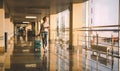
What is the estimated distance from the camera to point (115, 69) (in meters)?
6.52

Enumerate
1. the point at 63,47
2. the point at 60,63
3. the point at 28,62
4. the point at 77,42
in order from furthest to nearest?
the point at 63,47 < the point at 77,42 < the point at 28,62 < the point at 60,63

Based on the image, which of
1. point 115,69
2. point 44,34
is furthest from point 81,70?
point 44,34

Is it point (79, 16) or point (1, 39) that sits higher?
point (79, 16)

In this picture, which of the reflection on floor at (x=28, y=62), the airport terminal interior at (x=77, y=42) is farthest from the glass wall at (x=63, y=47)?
the reflection on floor at (x=28, y=62)

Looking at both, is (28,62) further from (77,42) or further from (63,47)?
(63,47)

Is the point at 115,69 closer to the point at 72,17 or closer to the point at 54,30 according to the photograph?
the point at 72,17

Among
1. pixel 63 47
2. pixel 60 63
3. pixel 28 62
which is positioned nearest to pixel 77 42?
pixel 63 47

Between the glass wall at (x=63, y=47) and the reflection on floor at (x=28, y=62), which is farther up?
the glass wall at (x=63, y=47)

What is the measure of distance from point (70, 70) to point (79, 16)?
8.38 m

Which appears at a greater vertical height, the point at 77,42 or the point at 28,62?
the point at 77,42

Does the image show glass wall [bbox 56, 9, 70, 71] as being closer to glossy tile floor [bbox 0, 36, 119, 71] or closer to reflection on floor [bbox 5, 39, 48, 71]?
glossy tile floor [bbox 0, 36, 119, 71]

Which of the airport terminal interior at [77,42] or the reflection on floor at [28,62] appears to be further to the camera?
the airport terminal interior at [77,42]

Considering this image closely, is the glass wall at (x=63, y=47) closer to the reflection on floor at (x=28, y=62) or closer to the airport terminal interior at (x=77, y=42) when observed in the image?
the airport terminal interior at (x=77, y=42)

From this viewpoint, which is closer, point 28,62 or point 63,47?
point 28,62
